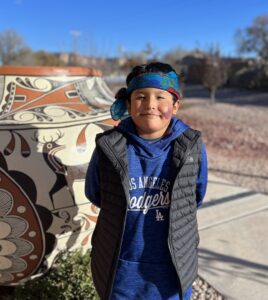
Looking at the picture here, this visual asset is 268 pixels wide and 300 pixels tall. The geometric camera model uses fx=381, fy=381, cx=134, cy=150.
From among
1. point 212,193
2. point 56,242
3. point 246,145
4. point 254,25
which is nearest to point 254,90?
point 246,145

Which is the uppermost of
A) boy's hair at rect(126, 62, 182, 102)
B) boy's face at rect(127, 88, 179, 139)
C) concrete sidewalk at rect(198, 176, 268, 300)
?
boy's hair at rect(126, 62, 182, 102)

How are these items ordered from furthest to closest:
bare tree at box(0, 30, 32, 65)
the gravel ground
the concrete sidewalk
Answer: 1. bare tree at box(0, 30, 32, 65)
2. the gravel ground
3. the concrete sidewalk

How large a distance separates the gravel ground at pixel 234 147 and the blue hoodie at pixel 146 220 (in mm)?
1008

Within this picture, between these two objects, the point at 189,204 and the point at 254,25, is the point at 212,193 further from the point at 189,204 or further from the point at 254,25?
the point at 254,25

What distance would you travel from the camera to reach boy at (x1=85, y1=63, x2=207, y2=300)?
142 cm

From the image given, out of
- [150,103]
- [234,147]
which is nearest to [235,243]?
[150,103]

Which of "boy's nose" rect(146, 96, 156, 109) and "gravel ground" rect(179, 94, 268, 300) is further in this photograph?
"gravel ground" rect(179, 94, 268, 300)

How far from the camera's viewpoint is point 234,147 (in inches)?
266

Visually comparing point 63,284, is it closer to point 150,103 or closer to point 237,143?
point 150,103

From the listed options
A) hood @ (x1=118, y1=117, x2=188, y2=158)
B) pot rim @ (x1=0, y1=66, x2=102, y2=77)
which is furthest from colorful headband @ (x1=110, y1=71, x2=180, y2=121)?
pot rim @ (x1=0, y1=66, x2=102, y2=77)

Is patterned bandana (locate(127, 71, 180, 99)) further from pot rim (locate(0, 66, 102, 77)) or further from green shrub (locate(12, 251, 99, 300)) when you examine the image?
green shrub (locate(12, 251, 99, 300))

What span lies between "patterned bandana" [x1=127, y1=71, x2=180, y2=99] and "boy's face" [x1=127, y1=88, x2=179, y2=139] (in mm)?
15

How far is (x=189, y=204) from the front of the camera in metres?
1.56

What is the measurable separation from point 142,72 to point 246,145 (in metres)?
5.80
